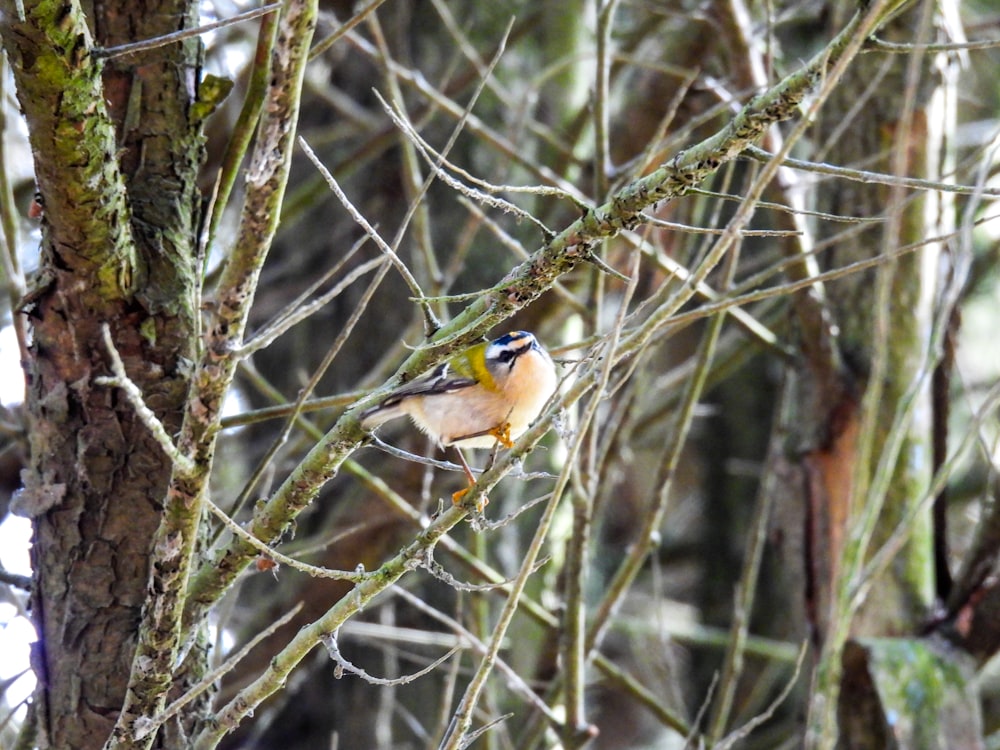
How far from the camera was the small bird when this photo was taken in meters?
3.55

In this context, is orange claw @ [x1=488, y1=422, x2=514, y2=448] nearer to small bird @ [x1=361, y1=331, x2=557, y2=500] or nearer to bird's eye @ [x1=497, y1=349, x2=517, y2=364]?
small bird @ [x1=361, y1=331, x2=557, y2=500]

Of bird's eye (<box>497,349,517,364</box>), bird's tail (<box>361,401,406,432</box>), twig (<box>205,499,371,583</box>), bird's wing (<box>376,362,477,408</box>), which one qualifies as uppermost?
bird's eye (<box>497,349,517,364</box>)

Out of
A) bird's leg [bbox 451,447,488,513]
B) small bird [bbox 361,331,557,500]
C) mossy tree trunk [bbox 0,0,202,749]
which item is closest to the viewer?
bird's leg [bbox 451,447,488,513]

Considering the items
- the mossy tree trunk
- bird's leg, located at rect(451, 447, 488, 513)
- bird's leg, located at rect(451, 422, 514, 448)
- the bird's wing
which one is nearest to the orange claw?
bird's leg, located at rect(451, 422, 514, 448)

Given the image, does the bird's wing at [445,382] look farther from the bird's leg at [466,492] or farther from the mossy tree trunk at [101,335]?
the mossy tree trunk at [101,335]

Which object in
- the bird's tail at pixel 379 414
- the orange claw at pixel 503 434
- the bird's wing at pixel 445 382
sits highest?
the bird's wing at pixel 445 382

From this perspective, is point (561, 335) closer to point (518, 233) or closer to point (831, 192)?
point (518, 233)

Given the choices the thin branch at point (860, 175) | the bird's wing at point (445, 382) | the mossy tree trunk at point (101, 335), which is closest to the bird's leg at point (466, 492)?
the bird's wing at point (445, 382)

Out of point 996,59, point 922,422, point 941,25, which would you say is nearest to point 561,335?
point 922,422

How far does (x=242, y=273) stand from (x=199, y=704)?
1.11 meters

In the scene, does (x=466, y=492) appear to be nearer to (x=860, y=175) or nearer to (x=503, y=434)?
(x=860, y=175)

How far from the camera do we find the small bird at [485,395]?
3549 mm

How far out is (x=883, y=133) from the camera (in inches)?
179

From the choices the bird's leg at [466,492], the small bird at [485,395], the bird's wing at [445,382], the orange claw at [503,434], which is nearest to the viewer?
the bird's leg at [466,492]
